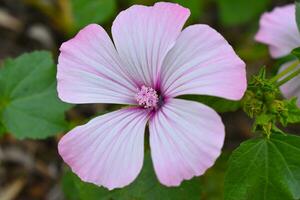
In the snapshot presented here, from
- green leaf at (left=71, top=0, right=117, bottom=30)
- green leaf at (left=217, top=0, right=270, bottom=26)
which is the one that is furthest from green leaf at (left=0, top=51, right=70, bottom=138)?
green leaf at (left=217, top=0, right=270, bottom=26)

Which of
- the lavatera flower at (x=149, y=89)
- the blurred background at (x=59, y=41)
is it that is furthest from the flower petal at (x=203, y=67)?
the blurred background at (x=59, y=41)

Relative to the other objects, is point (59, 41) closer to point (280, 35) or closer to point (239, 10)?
point (239, 10)

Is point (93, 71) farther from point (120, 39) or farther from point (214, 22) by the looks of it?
point (214, 22)

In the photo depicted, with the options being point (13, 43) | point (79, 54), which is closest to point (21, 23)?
point (13, 43)

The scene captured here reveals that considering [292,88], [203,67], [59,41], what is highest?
[203,67]

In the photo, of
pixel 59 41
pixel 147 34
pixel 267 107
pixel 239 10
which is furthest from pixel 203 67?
pixel 59 41

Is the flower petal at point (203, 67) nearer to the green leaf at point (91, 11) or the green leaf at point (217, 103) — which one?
the green leaf at point (217, 103)
